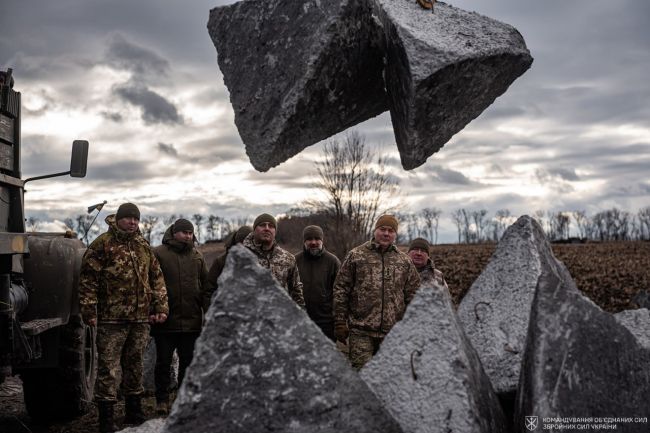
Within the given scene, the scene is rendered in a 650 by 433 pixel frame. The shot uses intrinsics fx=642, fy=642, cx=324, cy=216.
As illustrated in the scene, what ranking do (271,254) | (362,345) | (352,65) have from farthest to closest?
(271,254), (362,345), (352,65)

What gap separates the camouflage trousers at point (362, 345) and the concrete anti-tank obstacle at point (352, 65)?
1435mm

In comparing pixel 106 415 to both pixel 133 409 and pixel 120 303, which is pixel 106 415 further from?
pixel 120 303

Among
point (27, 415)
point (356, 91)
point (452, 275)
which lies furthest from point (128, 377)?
point (452, 275)

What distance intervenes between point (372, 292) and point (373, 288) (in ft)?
0.10

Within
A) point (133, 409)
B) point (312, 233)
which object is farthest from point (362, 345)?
point (133, 409)

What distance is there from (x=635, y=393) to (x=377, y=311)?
7.26 ft

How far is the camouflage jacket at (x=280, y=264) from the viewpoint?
508 centimetres

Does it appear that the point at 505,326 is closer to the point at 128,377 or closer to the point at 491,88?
the point at 491,88

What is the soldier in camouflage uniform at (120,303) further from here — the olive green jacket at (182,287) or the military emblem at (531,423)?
the military emblem at (531,423)

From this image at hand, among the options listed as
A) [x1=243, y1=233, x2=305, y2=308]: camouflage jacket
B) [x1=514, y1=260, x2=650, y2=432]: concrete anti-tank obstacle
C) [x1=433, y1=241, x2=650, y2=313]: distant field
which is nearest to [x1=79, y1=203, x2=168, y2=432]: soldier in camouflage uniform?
[x1=243, y1=233, x2=305, y2=308]: camouflage jacket

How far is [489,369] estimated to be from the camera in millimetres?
3535

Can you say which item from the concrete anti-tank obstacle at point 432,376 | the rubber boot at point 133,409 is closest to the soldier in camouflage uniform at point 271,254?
the rubber boot at point 133,409

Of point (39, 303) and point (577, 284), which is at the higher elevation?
point (39, 303)

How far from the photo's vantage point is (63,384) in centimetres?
579
